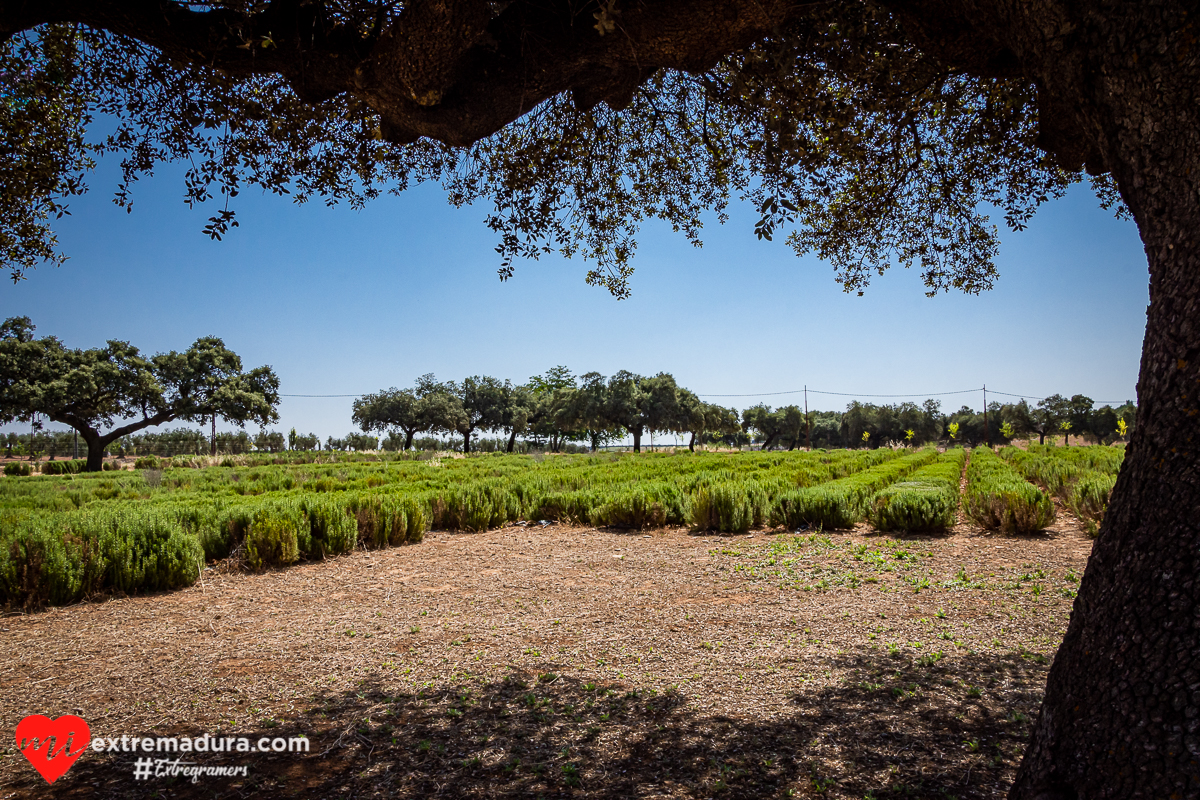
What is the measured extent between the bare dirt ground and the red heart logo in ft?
0.18

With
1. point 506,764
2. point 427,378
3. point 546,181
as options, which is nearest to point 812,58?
point 546,181

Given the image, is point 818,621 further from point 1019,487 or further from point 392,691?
point 1019,487

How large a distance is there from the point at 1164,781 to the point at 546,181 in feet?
16.6

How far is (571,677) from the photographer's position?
3.59 metres

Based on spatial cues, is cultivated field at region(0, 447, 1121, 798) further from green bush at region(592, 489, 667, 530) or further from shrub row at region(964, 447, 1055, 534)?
green bush at region(592, 489, 667, 530)

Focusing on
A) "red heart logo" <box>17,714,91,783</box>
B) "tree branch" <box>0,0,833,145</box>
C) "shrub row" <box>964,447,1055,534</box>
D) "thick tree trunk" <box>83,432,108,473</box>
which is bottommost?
"thick tree trunk" <box>83,432,108,473</box>

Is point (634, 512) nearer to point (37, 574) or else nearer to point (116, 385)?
point (37, 574)

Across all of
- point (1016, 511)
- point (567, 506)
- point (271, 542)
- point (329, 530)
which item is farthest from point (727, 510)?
point (271, 542)

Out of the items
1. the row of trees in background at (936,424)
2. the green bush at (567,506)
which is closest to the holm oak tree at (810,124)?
the green bush at (567,506)

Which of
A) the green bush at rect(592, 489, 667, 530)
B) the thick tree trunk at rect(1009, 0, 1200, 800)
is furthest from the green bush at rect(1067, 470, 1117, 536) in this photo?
the thick tree trunk at rect(1009, 0, 1200, 800)

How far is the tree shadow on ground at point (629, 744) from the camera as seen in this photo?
2398 millimetres

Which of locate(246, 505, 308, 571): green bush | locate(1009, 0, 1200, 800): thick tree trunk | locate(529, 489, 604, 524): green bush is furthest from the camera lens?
locate(529, 489, 604, 524): green bush

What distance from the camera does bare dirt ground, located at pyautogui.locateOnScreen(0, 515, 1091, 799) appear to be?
8.23 ft

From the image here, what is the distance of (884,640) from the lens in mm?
4180
